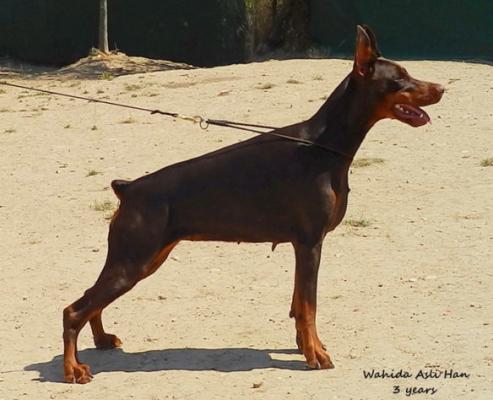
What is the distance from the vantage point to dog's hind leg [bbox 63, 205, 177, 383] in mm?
6617

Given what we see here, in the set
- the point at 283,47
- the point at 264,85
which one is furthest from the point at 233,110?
the point at 283,47

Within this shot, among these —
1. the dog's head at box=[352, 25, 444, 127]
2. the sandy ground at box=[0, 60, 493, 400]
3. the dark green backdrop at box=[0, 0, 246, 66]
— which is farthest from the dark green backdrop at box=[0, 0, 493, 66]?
the dog's head at box=[352, 25, 444, 127]

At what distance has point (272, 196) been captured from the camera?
665cm

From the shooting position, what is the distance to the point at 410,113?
6.64 meters

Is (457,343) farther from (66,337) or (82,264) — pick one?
(82,264)

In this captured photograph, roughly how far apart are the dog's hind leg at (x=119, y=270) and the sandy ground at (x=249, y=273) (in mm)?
197

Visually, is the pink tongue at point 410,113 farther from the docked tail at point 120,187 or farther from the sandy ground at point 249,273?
the docked tail at point 120,187

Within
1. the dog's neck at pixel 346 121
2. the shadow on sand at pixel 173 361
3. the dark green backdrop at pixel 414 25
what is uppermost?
the dog's neck at pixel 346 121

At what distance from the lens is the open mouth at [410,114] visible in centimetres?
662

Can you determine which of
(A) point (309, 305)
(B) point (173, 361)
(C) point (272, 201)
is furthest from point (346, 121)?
(B) point (173, 361)

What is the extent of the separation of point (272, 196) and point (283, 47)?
12.4m

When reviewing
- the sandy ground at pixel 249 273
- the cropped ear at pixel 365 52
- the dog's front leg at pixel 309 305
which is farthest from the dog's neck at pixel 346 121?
the sandy ground at pixel 249 273

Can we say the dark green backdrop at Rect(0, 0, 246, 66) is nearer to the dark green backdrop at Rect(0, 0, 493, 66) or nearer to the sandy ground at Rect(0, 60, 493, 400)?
the dark green backdrop at Rect(0, 0, 493, 66)

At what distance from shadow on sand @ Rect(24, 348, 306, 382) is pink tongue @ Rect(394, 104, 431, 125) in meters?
1.47
